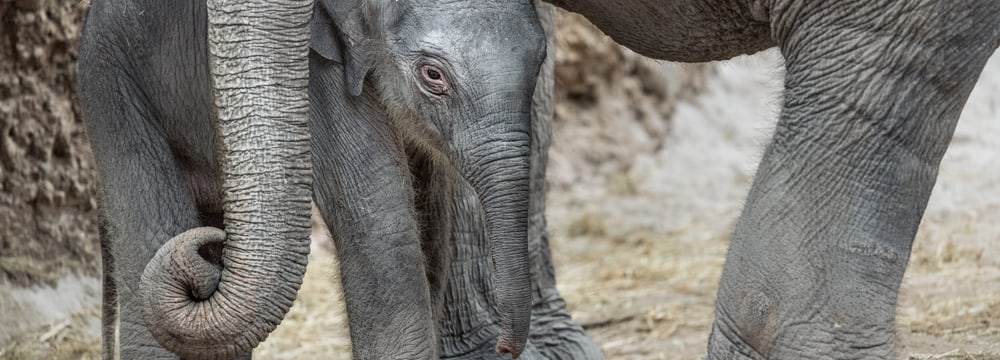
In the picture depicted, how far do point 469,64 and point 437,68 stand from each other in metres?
0.10

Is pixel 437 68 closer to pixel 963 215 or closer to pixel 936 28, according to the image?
pixel 936 28

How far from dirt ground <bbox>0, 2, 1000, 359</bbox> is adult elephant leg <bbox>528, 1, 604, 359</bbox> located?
16.6 inches

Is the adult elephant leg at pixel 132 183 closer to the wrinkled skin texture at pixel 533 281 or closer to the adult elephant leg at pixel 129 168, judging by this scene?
the adult elephant leg at pixel 129 168

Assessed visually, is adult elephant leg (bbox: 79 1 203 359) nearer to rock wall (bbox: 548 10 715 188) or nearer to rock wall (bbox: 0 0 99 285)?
rock wall (bbox: 0 0 99 285)

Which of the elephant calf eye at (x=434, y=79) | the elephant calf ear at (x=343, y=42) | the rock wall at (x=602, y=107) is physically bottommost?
the elephant calf eye at (x=434, y=79)

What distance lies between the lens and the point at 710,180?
30.8 feet

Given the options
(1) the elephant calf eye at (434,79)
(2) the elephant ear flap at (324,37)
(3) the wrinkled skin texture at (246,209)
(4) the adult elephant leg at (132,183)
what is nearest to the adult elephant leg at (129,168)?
(4) the adult elephant leg at (132,183)

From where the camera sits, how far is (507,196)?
4.01 m

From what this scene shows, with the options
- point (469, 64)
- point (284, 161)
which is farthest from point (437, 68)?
point (284, 161)

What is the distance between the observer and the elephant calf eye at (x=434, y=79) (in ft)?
13.5

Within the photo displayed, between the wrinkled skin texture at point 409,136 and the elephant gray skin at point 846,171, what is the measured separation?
595 mm

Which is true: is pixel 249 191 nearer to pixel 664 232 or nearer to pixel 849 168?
pixel 849 168

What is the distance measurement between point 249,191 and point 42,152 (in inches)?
104

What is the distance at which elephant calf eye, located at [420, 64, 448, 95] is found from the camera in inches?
162
